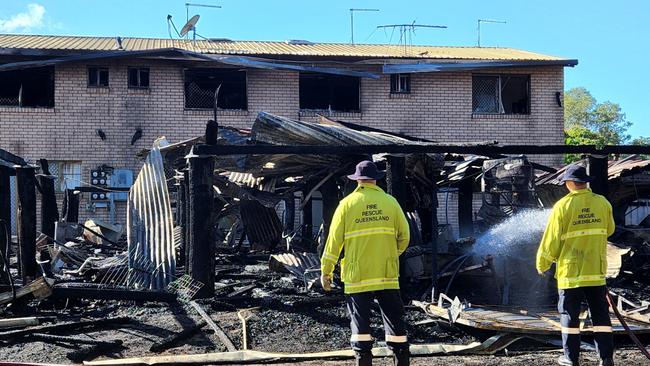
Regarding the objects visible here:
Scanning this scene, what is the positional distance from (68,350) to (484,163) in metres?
6.46

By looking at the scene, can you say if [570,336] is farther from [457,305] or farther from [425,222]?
[425,222]

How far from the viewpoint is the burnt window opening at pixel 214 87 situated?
1877 centimetres

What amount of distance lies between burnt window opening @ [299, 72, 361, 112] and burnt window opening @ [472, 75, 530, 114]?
3794mm

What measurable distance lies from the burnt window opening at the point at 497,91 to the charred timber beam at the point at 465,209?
8931mm

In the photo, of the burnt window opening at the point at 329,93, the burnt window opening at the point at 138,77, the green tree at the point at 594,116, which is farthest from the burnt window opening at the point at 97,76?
the green tree at the point at 594,116

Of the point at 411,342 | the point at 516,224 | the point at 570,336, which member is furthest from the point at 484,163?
the point at 570,336

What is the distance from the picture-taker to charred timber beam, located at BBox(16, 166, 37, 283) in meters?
8.97

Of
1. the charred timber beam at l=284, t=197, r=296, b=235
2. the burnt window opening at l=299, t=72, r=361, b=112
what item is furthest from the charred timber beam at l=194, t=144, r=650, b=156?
the burnt window opening at l=299, t=72, r=361, b=112

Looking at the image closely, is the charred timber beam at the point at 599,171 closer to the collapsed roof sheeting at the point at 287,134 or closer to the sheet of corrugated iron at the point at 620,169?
the sheet of corrugated iron at the point at 620,169

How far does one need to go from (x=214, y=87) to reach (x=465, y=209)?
33.1ft

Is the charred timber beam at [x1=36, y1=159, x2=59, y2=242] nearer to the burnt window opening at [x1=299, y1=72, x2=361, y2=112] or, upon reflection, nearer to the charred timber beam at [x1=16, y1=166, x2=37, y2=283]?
the charred timber beam at [x1=16, y1=166, x2=37, y2=283]

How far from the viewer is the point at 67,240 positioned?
1376cm

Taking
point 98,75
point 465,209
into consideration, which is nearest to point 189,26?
point 98,75

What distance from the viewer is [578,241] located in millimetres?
5898
